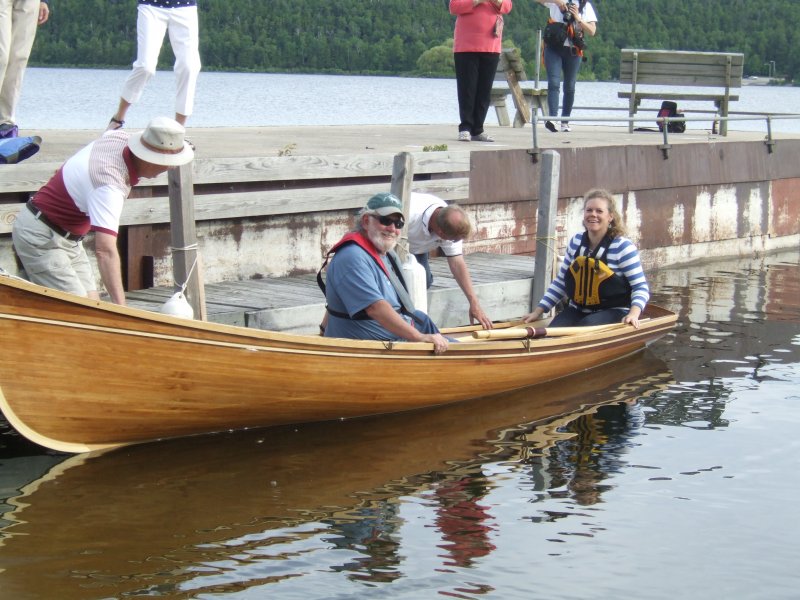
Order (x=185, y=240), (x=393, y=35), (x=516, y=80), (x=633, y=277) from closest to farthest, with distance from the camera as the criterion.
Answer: (x=185, y=240), (x=633, y=277), (x=516, y=80), (x=393, y=35)

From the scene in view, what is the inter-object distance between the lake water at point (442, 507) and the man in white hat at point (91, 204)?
1093 millimetres

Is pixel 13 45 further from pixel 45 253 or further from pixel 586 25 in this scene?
pixel 586 25

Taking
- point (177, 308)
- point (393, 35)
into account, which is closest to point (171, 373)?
point (177, 308)

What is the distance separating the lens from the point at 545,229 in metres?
11.5

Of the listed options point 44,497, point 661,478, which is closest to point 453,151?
point 661,478

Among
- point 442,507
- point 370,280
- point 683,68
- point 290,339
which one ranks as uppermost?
point 683,68

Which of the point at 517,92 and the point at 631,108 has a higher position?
the point at 517,92

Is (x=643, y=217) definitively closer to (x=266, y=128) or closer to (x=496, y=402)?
(x=266, y=128)

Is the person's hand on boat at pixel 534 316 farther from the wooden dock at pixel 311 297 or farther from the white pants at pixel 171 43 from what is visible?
the white pants at pixel 171 43

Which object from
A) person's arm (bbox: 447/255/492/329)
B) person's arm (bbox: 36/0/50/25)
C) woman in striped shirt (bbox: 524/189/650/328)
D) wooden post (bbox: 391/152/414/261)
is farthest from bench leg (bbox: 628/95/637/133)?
person's arm (bbox: 36/0/50/25)

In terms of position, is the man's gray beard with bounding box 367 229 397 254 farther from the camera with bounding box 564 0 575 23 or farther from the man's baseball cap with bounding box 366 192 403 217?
the camera with bounding box 564 0 575 23

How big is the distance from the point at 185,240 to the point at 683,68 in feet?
33.6

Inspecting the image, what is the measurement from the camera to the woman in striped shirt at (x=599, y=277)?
10062 mm

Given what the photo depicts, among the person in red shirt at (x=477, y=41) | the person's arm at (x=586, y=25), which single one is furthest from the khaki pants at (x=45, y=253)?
the person's arm at (x=586, y=25)
